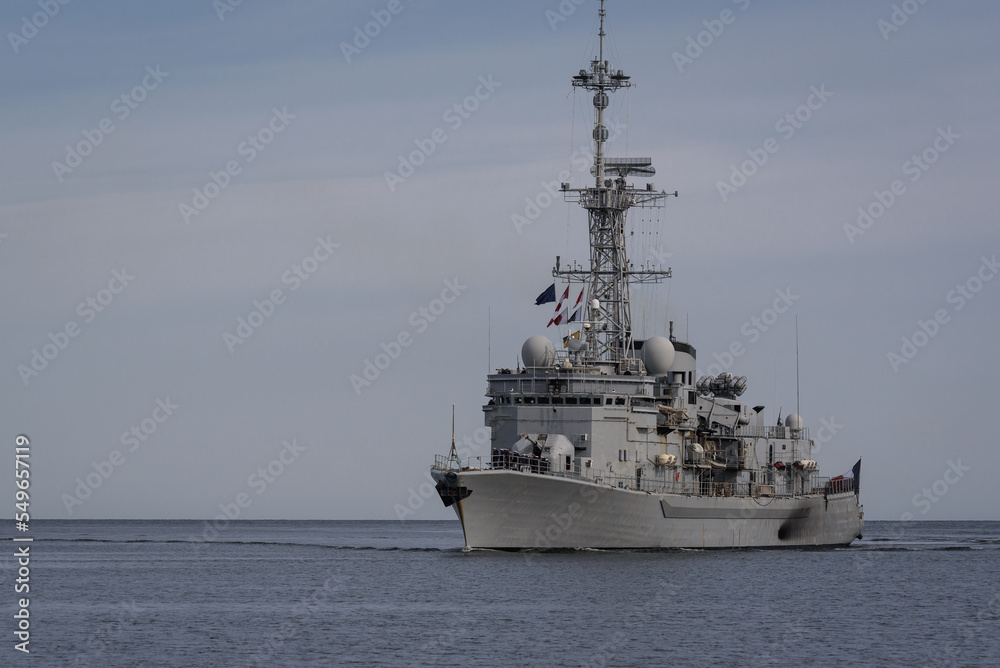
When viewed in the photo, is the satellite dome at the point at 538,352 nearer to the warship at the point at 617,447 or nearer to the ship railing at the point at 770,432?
the warship at the point at 617,447

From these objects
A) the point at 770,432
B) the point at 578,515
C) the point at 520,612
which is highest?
the point at 770,432

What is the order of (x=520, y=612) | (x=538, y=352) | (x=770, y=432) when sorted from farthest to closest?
1. (x=770, y=432)
2. (x=538, y=352)
3. (x=520, y=612)

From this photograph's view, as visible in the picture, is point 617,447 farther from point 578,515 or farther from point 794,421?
point 794,421

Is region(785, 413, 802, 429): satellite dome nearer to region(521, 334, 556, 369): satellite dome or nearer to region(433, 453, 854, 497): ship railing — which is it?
region(433, 453, 854, 497): ship railing

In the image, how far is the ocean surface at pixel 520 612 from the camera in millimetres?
34531

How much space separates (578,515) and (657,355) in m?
10.3

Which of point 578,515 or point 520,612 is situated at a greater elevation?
point 578,515

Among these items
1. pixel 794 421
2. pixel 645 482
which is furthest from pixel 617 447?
pixel 794 421

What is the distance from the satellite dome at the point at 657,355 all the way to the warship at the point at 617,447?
0.07 metres

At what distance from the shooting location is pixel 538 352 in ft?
196

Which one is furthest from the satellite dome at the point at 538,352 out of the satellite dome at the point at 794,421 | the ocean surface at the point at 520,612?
the satellite dome at the point at 794,421

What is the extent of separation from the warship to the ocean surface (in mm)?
1474

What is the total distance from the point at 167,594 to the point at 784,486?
35560 millimetres

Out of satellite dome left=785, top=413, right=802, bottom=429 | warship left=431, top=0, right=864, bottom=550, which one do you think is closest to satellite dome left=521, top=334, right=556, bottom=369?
warship left=431, top=0, right=864, bottom=550
